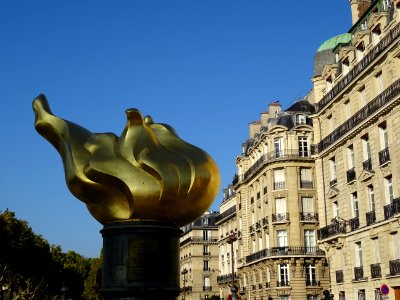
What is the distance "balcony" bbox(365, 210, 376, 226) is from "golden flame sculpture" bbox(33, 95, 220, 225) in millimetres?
20422

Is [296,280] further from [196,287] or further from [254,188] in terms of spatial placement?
[196,287]

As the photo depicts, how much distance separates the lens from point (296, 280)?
50156 mm

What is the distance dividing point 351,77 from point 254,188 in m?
24.4

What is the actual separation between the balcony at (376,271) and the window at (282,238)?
1941 cm

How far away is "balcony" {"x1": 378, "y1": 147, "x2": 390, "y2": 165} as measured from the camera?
30.9 m

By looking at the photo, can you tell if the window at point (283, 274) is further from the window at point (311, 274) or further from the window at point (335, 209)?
the window at point (335, 209)

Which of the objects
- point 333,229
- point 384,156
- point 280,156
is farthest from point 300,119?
point 384,156

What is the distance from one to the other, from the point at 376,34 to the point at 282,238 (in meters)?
22.6

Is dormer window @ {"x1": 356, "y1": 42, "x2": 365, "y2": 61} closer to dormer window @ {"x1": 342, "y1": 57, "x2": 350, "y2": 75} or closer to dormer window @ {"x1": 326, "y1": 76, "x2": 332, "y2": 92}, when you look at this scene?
dormer window @ {"x1": 342, "y1": 57, "x2": 350, "y2": 75}

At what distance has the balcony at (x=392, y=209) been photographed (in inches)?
1158

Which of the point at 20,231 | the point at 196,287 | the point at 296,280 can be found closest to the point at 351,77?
the point at 296,280

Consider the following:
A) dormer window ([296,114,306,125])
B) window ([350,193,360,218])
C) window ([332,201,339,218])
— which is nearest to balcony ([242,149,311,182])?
dormer window ([296,114,306,125])

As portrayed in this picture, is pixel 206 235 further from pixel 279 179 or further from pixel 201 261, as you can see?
pixel 279 179

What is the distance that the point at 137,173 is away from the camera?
1293 centimetres
